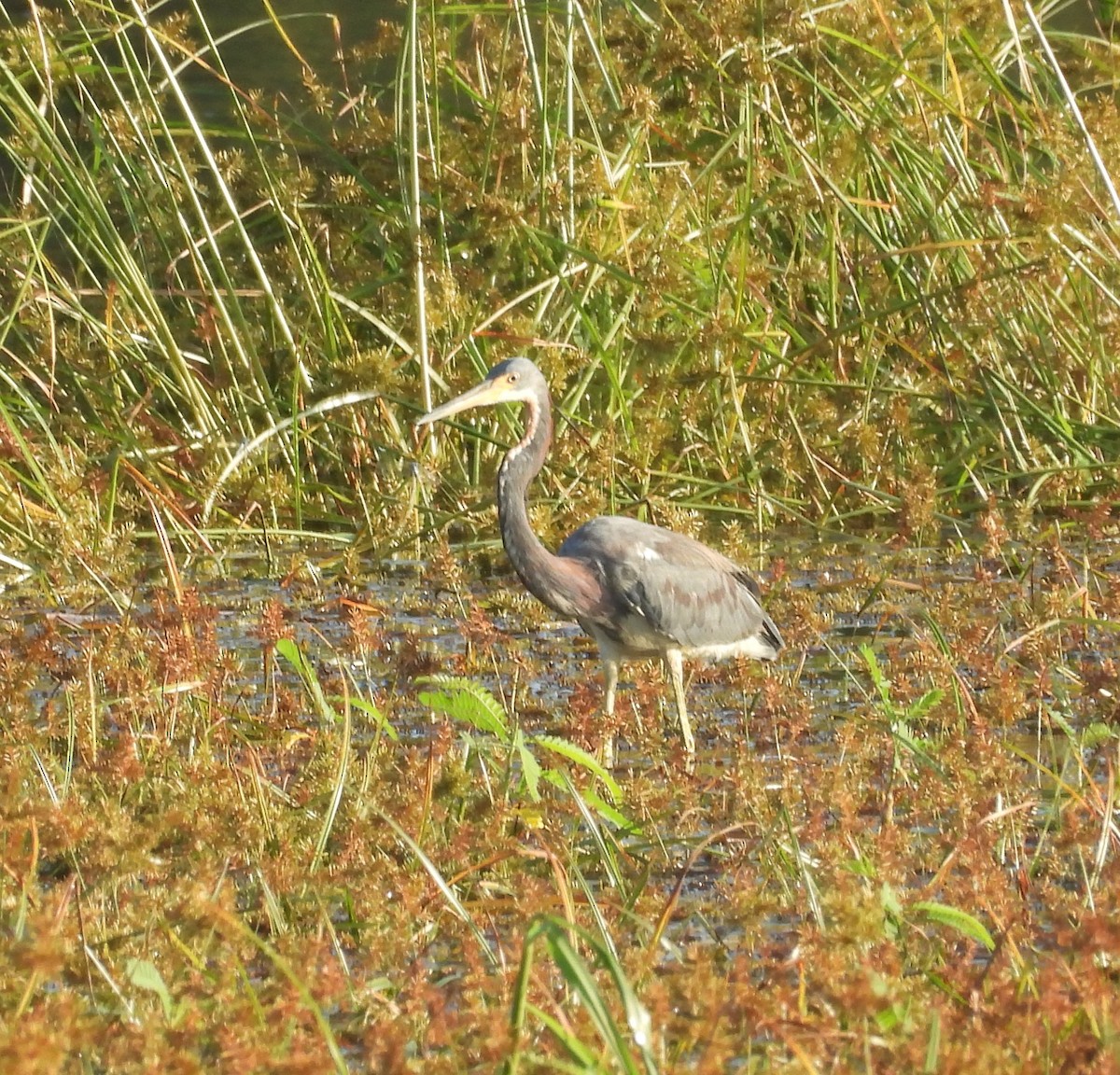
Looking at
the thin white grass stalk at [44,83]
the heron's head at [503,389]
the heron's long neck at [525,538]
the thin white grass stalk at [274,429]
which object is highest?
the thin white grass stalk at [44,83]

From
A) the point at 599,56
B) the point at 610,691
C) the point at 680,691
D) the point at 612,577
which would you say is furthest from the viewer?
the point at 599,56

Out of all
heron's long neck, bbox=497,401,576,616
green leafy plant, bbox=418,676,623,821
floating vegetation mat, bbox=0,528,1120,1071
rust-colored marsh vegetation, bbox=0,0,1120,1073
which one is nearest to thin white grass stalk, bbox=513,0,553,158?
rust-colored marsh vegetation, bbox=0,0,1120,1073

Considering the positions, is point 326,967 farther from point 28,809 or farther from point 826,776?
point 826,776

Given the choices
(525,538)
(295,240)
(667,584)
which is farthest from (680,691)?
(295,240)

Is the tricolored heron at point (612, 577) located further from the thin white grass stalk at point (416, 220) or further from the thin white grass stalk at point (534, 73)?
the thin white grass stalk at point (534, 73)

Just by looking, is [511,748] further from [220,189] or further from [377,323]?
[220,189]

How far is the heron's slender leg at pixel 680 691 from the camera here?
4.39 metres

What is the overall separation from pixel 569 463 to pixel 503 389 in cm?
117

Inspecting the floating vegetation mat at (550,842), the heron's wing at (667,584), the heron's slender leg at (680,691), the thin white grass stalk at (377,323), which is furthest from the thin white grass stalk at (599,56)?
the heron's slender leg at (680,691)

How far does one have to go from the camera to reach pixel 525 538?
4.77 metres

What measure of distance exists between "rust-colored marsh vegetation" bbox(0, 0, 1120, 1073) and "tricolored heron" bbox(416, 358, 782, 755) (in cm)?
17

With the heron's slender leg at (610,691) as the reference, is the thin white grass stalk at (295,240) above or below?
above

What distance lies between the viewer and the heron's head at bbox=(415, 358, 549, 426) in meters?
4.79

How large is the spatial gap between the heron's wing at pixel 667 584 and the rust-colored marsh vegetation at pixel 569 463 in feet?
0.51
